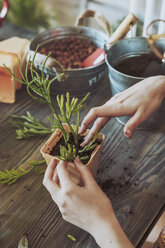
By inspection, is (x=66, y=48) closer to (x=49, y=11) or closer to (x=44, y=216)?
(x=44, y=216)

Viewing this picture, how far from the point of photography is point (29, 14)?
227 centimetres

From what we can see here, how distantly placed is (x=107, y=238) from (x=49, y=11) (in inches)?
84.6

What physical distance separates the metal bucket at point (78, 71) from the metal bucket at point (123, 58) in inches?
2.3

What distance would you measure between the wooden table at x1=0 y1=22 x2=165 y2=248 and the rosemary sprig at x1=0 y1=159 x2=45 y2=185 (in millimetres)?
15

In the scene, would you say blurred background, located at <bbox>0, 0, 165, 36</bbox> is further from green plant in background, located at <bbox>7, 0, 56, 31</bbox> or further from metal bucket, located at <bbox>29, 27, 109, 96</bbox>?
metal bucket, located at <bbox>29, 27, 109, 96</bbox>

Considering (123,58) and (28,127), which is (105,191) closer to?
(28,127)

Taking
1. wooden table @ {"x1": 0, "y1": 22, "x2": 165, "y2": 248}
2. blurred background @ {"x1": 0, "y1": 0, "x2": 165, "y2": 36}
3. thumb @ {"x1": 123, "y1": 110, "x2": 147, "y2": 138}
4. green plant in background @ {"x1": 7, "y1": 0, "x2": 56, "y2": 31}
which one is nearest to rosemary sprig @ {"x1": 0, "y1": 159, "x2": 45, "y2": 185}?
wooden table @ {"x1": 0, "y1": 22, "x2": 165, "y2": 248}

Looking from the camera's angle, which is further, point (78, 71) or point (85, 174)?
point (78, 71)

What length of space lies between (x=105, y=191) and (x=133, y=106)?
0.80ft

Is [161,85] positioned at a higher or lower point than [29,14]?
higher

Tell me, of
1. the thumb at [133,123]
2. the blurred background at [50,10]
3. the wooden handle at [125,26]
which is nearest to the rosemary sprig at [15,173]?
the thumb at [133,123]

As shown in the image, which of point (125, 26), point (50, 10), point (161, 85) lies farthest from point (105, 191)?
point (50, 10)

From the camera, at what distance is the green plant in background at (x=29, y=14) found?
7.30ft

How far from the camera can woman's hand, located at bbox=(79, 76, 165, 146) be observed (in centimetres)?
79
